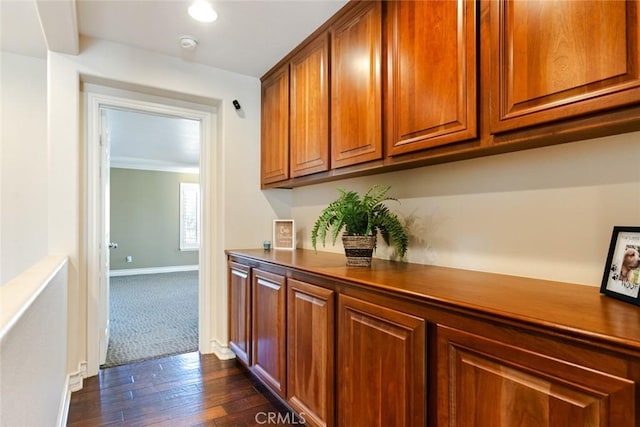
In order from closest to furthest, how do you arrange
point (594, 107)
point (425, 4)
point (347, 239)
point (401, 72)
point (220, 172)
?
point (594, 107) → point (425, 4) → point (401, 72) → point (347, 239) → point (220, 172)

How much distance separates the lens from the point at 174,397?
220cm

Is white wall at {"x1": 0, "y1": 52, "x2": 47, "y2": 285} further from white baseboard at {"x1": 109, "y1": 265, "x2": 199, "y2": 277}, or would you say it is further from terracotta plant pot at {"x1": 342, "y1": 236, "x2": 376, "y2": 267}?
white baseboard at {"x1": 109, "y1": 265, "x2": 199, "y2": 277}

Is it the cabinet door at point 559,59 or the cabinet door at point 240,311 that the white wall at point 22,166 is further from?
the cabinet door at point 559,59

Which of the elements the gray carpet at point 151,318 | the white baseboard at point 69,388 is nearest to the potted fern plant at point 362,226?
the white baseboard at point 69,388

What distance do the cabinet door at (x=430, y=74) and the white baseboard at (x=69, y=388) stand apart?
226cm

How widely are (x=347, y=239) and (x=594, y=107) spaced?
3.64 feet

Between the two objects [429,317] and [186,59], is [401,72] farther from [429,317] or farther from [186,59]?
[186,59]

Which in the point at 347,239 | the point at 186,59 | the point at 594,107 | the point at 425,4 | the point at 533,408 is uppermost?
the point at 186,59

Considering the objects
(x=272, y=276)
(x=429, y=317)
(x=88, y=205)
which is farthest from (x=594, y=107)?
(x=88, y=205)

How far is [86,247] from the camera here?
2.44 m

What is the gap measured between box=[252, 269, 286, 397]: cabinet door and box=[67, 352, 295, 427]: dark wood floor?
187mm

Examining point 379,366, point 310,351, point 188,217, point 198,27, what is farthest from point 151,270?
point 379,366

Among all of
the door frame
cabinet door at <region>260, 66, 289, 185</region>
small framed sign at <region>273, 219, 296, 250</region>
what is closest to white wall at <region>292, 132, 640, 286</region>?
cabinet door at <region>260, 66, 289, 185</region>

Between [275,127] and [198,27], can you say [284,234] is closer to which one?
[275,127]
